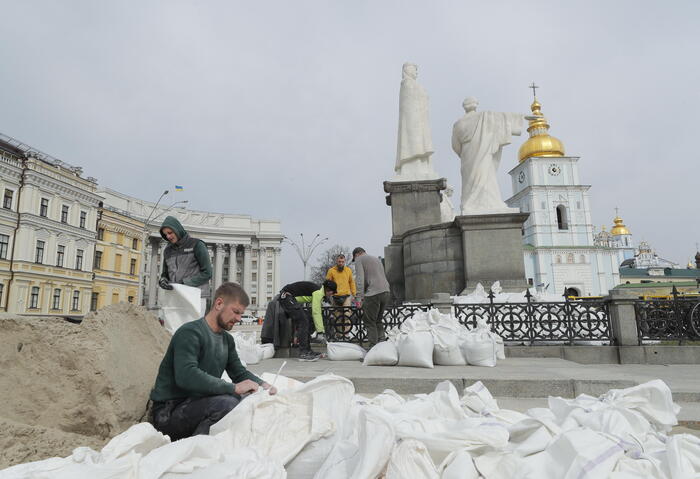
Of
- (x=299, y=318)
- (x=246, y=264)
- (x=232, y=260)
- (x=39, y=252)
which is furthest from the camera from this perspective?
(x=246, y=264)

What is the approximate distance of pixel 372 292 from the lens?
259 inches

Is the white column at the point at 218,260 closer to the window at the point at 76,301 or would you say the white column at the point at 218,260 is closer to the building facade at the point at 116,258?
the building facade at the point at 116,258

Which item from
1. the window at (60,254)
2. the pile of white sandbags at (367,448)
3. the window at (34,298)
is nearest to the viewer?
the pile of white sandbags at (367,448)

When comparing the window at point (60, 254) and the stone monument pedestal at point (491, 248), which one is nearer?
the stone monument pedestal at point (491, 248)

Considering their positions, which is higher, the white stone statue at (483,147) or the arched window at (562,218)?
the arched window at (562,218)

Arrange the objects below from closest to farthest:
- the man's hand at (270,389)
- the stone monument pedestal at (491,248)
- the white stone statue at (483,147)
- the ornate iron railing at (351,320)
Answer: the man's hand at (270,389), the ornate iron railing at (351,320), the stone monument pedestal at (491,248), the white stone statue at (483,147)

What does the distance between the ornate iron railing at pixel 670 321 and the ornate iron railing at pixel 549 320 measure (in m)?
0.51

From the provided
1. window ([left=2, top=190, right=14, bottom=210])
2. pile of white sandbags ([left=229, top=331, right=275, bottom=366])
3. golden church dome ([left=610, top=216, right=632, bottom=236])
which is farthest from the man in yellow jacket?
golden church dome ([left=610, top=216, right=632, bottom=236])

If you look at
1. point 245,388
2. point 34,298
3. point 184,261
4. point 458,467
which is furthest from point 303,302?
point 34,298

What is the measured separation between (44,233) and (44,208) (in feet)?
8.24

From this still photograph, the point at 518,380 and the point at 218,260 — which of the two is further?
the point at 218,260

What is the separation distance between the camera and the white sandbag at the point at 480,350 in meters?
5.68

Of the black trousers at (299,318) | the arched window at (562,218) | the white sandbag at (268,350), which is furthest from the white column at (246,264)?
the black trousers at (299,318)

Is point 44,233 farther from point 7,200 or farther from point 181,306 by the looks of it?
point 181,306
